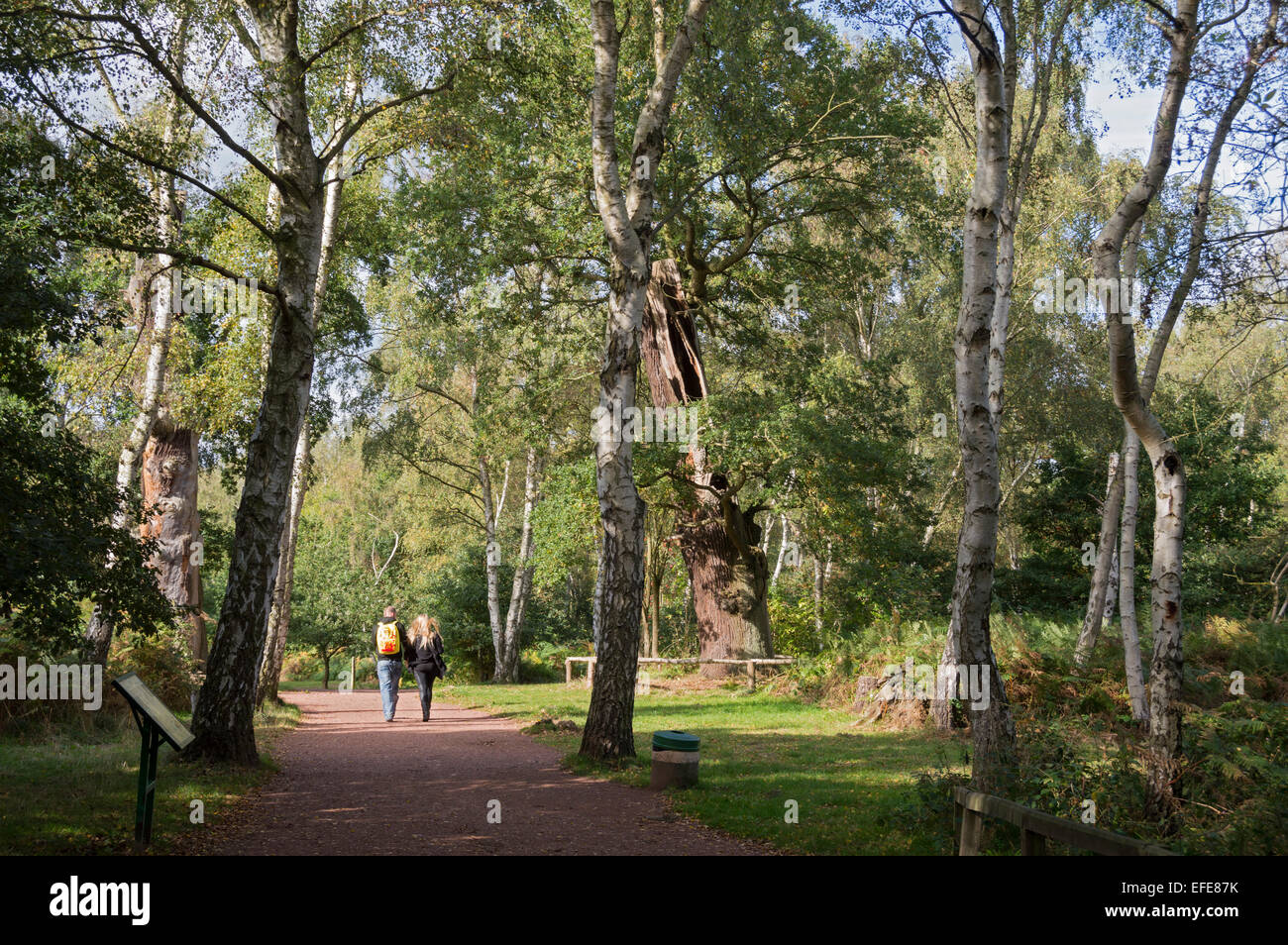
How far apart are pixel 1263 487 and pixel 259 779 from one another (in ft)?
84.2

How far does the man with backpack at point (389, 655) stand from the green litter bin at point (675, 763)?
7.80 m

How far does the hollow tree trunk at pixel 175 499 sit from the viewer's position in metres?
20.5

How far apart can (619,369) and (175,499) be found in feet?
43.1

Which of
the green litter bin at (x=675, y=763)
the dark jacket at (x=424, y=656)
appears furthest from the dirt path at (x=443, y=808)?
the dark jacket at (x=424, y=656)

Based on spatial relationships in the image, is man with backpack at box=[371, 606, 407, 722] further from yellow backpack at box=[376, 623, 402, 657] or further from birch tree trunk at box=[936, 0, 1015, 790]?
birch tree trunk at box=[936, 0, 1015, 790]

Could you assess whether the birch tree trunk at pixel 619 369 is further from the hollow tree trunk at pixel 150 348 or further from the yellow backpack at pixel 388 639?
the hollow tree trunk at pixel 150 348

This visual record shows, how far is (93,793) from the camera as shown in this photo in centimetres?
820

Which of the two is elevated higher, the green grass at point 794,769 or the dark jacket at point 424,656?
the dark jacket at point 424,656

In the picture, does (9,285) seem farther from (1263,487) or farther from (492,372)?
(1263,487)

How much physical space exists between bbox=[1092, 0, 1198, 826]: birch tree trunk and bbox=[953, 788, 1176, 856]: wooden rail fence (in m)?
1.75

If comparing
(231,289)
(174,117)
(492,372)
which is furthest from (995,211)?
(492,372)

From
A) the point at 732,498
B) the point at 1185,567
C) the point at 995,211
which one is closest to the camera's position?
the point at 995,211

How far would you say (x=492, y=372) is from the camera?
24.2 meters

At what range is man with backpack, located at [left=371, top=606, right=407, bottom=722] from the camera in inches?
657
